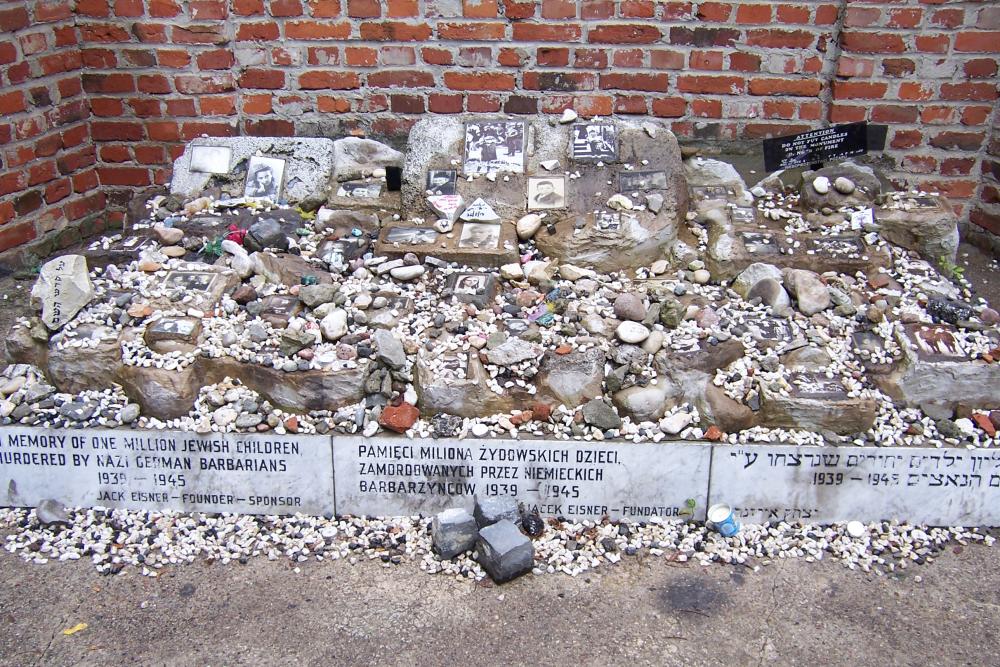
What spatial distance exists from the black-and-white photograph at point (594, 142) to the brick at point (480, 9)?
26.2 inches

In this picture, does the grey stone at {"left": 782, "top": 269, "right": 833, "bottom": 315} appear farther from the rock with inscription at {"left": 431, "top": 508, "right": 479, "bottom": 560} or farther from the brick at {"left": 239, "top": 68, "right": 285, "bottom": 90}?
the brick at {"left": 239, "top": 68, "right": 285, "bottom": 90}

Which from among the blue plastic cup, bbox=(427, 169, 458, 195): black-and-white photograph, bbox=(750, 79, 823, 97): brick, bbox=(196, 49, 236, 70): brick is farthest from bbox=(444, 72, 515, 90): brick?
the blue plastic cup

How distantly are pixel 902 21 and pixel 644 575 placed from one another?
9.39ft

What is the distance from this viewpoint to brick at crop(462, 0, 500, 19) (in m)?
4.18

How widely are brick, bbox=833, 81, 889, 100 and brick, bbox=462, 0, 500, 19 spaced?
1650mm

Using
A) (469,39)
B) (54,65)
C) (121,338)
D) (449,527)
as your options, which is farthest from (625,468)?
(54,65)

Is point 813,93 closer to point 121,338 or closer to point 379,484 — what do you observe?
point 379,484

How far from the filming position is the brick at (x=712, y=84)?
426 centimetres

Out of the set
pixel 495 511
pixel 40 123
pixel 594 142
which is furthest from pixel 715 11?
pixel 40 123

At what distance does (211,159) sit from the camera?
4309 mm

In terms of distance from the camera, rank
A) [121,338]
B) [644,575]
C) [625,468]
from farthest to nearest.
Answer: [121,338] → [625,468] → [644,575]

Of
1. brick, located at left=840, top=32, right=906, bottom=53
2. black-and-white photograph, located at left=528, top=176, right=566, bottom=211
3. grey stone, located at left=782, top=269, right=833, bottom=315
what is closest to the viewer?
grey stone, located at left=782, top=269, right=833, bottom=315

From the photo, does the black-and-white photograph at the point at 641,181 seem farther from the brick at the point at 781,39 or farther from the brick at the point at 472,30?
the brick at the point at 472,30

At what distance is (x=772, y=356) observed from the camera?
3121 millimetres
